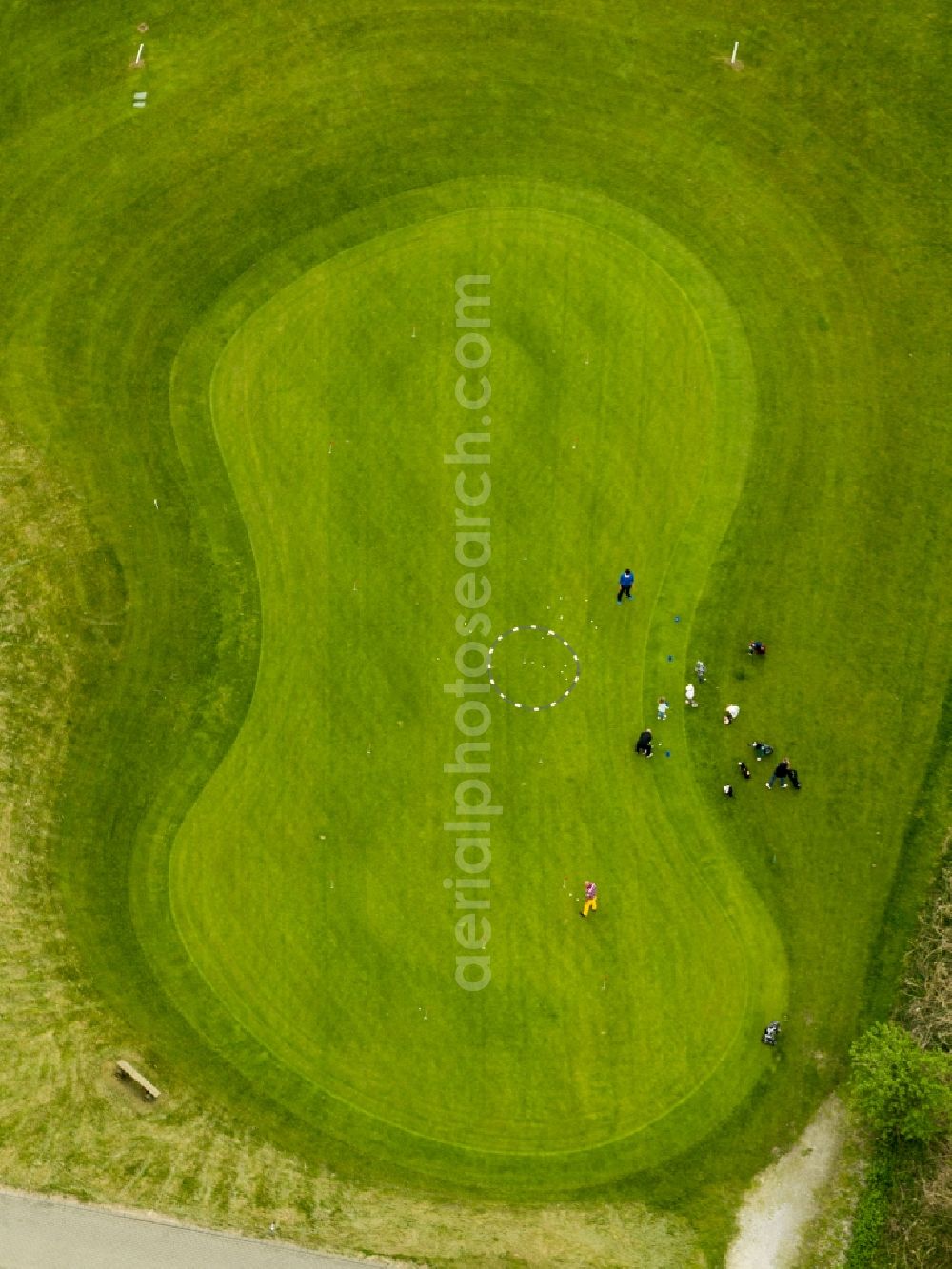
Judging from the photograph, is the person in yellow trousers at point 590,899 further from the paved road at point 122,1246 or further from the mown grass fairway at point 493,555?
the paved road at point 122,1246

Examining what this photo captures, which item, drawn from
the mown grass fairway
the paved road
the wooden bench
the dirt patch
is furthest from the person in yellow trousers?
the wooden bench

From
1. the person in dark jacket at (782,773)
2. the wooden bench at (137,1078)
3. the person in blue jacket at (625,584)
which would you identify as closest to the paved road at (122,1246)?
the wooden bench at (137,1078)

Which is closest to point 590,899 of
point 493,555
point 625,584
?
point 625,584

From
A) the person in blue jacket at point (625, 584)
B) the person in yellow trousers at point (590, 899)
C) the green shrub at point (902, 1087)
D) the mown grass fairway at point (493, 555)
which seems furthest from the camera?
the person in blue jacket at point (625, 584)

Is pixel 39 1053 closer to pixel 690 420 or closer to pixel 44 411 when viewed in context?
pixel 44 411

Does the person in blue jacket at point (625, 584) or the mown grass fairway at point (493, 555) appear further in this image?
the person in blue jacket at point (625, 584)

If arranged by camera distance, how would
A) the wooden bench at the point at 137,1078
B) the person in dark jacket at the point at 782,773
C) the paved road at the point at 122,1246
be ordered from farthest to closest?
the person in dark jacket at the point at 782,773
the wooden bench at the point at 137,1078
the paved road at the point at 122,1246

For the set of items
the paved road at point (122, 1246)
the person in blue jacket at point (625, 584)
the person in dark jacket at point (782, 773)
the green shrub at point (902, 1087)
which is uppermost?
the person in blue jacket at point (625, 584)

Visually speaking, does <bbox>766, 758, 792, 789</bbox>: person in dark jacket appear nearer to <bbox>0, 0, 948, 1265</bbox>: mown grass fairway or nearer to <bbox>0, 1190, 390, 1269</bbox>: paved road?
<bbox>0, 0, 948, 1265</bbox>: mown grass fairway

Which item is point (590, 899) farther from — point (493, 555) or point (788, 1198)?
point (493, 555)
